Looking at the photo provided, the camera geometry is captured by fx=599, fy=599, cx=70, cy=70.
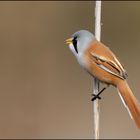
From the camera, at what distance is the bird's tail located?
1.52 meters

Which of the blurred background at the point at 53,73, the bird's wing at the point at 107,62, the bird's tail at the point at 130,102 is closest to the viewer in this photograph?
the bird's tail at the point at 130,102

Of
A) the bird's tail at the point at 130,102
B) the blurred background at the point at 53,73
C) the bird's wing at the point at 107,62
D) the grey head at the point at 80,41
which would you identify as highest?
the blurred background at the point at 53,73

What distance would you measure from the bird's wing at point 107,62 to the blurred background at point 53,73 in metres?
1.38

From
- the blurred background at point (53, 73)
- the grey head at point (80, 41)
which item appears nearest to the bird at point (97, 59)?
the grey head at point (80, 41)

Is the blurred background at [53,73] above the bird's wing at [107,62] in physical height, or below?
above

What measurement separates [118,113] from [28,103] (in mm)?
484

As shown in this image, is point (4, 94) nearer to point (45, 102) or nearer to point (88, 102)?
point (45, 102)

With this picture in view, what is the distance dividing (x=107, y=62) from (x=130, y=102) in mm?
155

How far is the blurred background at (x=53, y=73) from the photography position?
3082mm

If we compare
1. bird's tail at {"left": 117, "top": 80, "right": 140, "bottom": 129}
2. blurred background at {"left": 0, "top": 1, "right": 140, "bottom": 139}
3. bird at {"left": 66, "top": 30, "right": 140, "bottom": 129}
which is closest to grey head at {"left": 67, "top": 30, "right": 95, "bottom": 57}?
bird at {"left": 66, "top": 30, "right": 140, "bottom": 129}

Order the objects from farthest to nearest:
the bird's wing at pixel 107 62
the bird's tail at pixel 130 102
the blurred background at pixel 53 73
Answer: the blurred background at pixel 53 73 < the bird's wing at pixel 107 62 < the bird's tail at pixel 130 102

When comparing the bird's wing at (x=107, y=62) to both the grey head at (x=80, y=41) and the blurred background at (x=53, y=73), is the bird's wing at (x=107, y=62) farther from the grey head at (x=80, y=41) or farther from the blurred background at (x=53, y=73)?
the blurred background at (x=53, y=73)

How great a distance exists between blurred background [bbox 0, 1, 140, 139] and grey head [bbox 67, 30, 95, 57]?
4.47ft

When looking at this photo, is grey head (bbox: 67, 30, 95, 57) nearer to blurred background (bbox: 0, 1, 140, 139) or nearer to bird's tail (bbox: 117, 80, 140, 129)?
bird's tail (bbox: 117, 80, 140, 129)
